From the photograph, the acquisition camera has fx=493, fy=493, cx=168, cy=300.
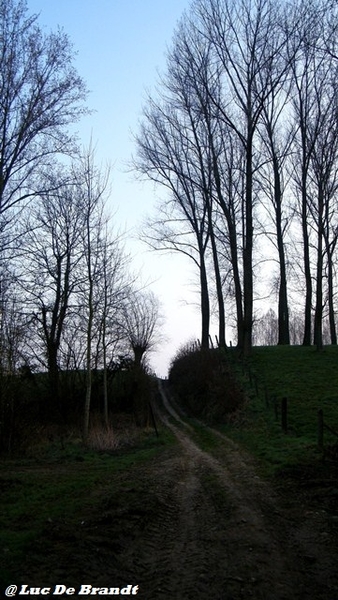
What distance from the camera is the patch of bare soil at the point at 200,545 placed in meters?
5.38

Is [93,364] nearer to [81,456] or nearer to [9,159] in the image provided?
[81,456]

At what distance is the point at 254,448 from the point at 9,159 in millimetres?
11547

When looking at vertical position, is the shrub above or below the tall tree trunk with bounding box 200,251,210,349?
below

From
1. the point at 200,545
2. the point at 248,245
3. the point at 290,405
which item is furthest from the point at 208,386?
the point at 200,545

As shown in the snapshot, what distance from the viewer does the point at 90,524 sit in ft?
24.2

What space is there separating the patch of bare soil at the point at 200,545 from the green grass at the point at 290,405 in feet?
10.0

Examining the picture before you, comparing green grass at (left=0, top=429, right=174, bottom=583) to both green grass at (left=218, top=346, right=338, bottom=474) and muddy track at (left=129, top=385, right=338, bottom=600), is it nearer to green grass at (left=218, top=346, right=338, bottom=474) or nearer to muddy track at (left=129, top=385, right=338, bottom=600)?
muddy track at (left=129, top=385, right=338, bottom=600)

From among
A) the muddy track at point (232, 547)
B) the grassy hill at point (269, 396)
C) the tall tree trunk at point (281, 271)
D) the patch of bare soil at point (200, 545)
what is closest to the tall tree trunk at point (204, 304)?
the grassy hill at point (269, 396)

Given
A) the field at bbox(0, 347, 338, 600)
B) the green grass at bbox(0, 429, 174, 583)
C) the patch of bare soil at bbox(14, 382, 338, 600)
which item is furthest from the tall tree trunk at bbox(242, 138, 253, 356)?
the patch of bare soil at bbox(14, 382, 338, 600)

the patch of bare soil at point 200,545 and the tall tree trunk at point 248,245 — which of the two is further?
the tall tree trunk at point 248,245

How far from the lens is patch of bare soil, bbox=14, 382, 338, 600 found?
5379 mm

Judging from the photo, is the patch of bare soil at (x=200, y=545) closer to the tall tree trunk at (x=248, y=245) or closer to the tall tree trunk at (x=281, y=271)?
the tall tree trunk at (x=248, y=245)

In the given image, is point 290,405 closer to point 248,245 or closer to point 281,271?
point 248,245

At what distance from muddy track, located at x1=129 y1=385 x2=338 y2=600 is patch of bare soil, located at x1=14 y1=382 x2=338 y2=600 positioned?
0.01 metres
